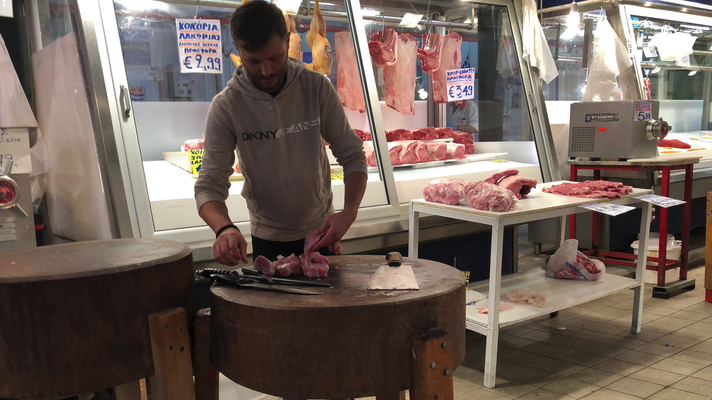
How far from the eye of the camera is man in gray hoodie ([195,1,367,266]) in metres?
2.03

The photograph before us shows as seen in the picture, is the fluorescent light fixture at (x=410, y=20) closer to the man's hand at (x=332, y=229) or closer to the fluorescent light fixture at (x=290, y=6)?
the fluorescent light fixture at (x=290, y=6)

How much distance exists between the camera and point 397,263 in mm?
1851

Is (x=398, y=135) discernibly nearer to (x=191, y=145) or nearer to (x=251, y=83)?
(x=191, y=145)

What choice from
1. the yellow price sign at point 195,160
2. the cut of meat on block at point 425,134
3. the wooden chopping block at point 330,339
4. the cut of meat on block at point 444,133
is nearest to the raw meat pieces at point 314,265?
the wooden chopping block at point 330,339

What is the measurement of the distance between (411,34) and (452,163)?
1.20m

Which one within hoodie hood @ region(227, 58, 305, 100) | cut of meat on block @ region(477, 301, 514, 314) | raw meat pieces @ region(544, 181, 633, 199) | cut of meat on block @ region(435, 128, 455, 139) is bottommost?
cut of meat on block @ region(477, 301, 514, 314)

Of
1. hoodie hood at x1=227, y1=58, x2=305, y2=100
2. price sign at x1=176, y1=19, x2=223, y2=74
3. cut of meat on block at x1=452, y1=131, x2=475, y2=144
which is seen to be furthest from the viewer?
cut of meat on block at x1=452, y1=131, x2=475, y2=144

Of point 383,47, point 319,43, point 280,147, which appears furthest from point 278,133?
point 383,47

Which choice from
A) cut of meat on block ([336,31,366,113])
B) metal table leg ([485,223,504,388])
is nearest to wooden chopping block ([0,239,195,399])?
metal table leg ([485,223,504,388])

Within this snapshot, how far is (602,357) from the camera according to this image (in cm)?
367

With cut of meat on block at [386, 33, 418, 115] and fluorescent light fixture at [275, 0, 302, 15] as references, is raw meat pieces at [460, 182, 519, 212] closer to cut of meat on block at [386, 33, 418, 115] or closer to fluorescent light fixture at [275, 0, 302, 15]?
cut of meat on block at [386, 33, 418, 115]

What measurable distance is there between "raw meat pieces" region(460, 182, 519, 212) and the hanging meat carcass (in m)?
1.46

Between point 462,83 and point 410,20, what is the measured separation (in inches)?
28.9

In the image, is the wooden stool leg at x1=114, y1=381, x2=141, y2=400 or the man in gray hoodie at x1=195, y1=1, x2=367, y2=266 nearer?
the wooden stool leg at x1=114, y1=381, x2=141, y2=400
